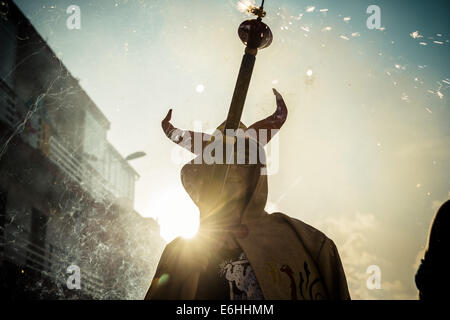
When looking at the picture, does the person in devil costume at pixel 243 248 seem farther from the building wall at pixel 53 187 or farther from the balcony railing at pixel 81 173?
the balcony railing at pixel 81 173

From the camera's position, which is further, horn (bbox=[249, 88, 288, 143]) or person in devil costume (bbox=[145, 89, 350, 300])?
horn (bbox=[249, 88, 288, 143])

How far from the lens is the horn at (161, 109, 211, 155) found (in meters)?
2.76

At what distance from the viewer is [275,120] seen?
2744 mm

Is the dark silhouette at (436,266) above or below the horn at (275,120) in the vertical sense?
below

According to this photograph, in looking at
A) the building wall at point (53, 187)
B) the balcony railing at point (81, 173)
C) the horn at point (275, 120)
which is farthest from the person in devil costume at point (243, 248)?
the balcony railing at point (81, 173)

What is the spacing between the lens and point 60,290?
42.8 feet

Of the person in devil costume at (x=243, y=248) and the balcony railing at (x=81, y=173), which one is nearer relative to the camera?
the person in devil costume at (x=243, y=248)

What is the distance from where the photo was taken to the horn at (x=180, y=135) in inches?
109

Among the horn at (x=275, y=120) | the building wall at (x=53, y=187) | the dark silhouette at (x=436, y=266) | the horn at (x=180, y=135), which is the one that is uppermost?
the building wall at (x=53, y=187)

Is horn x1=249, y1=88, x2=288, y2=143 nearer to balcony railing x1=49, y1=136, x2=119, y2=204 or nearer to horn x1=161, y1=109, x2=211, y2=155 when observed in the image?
horn x1=161, y1=109, x2=211, y2=155

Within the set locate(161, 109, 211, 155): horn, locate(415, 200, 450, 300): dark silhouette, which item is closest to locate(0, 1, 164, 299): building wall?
locate(161, 109, 211, 155): horn

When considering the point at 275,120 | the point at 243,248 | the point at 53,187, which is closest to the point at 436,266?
the point at 243,248

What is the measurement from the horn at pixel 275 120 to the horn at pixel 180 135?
449mm
